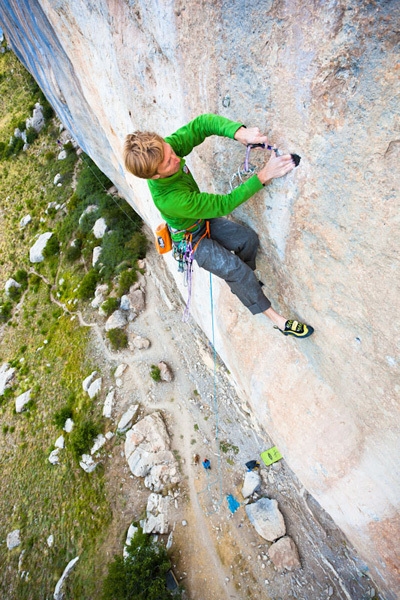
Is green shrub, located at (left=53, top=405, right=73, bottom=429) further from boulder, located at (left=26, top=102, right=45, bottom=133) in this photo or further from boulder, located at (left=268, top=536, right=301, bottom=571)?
boulder, located at (left=26, top=102, right=45, bottom=133)

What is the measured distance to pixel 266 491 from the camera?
823 centimetres

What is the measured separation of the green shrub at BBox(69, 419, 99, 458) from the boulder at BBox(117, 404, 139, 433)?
2.68 feet

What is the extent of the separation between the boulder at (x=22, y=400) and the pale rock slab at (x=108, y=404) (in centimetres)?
404

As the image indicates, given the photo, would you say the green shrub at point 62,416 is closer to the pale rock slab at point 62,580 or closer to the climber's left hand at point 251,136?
the pale rock slab at point 62,580

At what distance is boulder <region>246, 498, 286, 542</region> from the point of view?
7688mm

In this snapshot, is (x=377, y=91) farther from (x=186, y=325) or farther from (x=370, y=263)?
(x=186, y=325)

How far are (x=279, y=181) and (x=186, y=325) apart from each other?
7.97 metres

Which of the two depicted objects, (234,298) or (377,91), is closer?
(377,91)

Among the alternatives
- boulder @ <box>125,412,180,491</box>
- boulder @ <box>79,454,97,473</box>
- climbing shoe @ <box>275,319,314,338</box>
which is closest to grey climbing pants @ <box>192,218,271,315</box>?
climbing shoe @ <box>275,319,314,338</box>

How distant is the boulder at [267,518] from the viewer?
7.69m

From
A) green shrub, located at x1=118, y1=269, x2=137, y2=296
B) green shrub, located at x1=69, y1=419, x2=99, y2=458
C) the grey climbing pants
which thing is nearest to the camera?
the grey climbing pants

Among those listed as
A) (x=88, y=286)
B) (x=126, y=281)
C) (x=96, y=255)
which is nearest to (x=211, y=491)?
(x=126, y=281)

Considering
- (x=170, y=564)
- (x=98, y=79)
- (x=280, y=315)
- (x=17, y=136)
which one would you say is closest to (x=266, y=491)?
(x=170, y=564)

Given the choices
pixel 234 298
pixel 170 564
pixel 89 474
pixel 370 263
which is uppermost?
pixel 370 263
